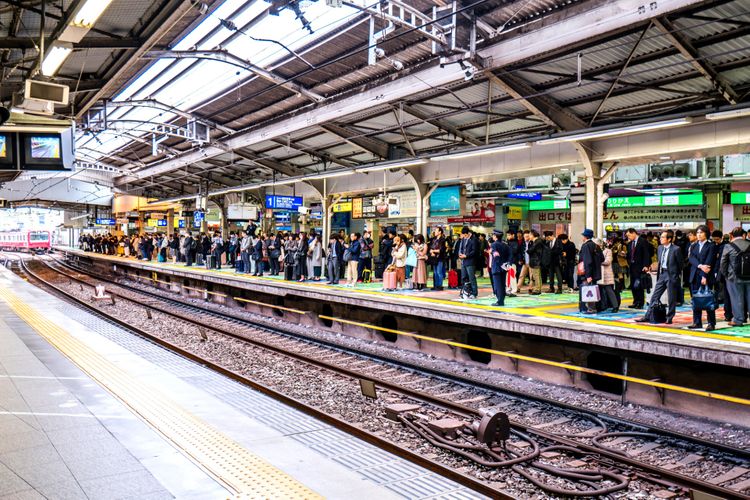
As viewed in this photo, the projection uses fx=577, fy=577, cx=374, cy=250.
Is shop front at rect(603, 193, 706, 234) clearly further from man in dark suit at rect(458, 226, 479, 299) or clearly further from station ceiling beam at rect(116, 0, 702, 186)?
station ceiling beam at rect(116, 0, 702, 186)

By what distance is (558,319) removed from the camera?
10242 mm

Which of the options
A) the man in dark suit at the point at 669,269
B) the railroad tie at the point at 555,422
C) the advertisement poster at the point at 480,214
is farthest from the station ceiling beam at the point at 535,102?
the advertisement poster at the point at 480,214

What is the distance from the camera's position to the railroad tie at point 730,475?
18.7ft

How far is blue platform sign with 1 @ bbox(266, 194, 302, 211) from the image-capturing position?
76.3 feet

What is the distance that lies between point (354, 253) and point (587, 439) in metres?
10.9

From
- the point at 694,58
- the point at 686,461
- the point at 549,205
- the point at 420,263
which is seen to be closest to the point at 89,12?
the point at 686,461

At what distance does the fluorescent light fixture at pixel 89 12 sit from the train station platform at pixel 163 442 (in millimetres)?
4355

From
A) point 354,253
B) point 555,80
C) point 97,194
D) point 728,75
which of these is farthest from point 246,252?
point 97,194

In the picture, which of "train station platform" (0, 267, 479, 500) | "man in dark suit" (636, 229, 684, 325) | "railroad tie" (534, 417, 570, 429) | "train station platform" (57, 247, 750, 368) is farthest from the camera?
"man in dark suit" (636, 229, 684, 325)

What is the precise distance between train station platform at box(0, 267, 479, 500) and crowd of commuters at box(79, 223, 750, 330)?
6096mm

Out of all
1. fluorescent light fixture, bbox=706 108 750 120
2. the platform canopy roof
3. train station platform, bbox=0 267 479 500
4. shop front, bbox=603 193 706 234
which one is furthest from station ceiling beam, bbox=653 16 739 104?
shop front, bbox=603 193 706 234

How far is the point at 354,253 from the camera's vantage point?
672 inches

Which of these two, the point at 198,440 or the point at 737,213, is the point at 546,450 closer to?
the point at 198,440

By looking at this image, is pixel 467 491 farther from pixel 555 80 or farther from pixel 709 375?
pixel 555 80
